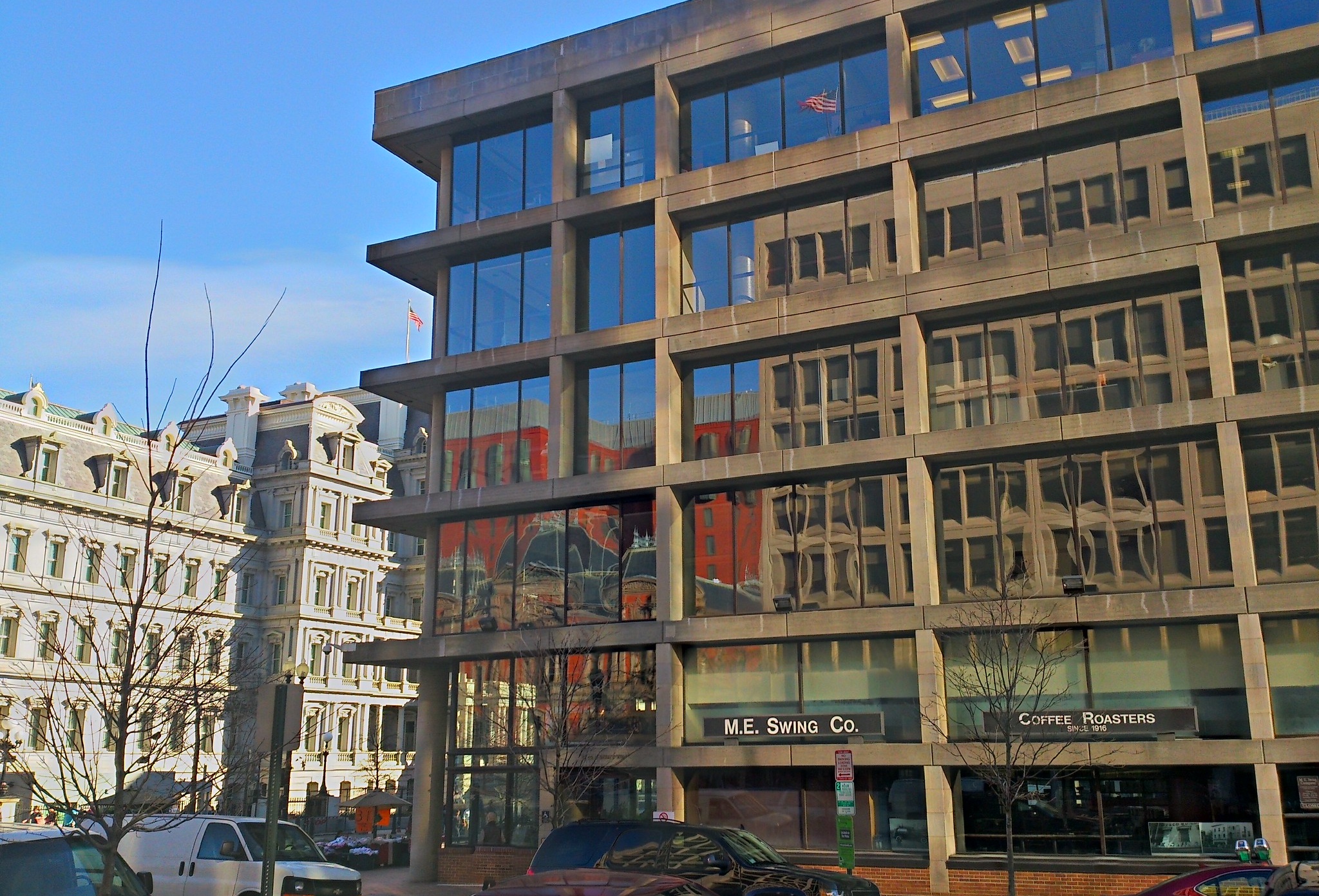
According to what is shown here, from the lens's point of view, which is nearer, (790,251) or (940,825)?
(940,825)

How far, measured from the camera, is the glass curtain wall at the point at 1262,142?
28.5 meters

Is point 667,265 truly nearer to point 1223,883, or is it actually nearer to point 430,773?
point 430,773

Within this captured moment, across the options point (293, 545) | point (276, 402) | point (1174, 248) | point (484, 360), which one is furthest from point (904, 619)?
point (276, 402)

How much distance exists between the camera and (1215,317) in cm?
2819

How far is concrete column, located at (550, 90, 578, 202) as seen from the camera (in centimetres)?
3722

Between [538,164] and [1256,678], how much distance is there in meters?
25.6

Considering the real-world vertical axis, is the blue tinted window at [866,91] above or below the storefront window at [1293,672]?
above

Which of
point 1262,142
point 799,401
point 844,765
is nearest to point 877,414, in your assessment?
point 799,401

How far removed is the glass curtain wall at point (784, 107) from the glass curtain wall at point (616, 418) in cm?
669

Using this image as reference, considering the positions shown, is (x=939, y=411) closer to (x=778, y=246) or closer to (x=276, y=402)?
(x=778, y=246)

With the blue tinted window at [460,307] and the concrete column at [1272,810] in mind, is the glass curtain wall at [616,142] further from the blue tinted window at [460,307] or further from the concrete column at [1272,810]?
the concrete column at [1272,810]

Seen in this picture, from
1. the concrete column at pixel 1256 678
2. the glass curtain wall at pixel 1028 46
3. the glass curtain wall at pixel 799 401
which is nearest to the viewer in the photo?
the concrete column at pixel 1256 678

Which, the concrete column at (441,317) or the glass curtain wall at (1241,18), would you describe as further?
the concrete column at (441,317)

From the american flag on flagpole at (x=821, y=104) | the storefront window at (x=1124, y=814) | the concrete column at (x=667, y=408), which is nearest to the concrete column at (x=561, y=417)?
the concrete column at (x=667, y=408)
